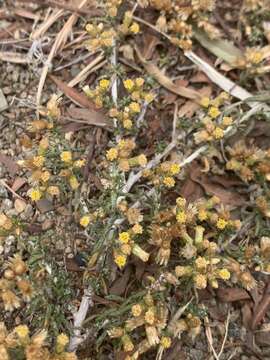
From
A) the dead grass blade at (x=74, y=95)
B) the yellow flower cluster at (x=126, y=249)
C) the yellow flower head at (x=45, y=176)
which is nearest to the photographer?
the yellow flower cluster at (x=126, y=249)

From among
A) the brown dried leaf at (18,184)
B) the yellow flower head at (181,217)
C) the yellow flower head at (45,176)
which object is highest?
the yellow flower head at (45,176)

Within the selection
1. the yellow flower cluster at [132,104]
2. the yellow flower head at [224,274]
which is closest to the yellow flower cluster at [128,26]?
the yellow flower cluster at [132,104]

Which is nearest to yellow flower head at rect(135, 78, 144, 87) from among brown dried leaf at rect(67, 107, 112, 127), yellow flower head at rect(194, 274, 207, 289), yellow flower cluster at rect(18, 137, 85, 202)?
brown dried leaf at rect(67, 107, 112, 127)

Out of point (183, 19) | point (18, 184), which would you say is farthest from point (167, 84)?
point (18, 184)

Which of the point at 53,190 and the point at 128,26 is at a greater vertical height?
the point at 128,26

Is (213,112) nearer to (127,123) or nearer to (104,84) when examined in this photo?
(127,123)

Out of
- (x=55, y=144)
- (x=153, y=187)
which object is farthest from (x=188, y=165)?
(x=55, y=144)

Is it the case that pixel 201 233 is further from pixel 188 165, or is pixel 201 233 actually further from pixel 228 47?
pixel 228 47

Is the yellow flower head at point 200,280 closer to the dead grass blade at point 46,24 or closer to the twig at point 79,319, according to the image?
the twig at point 79,319
